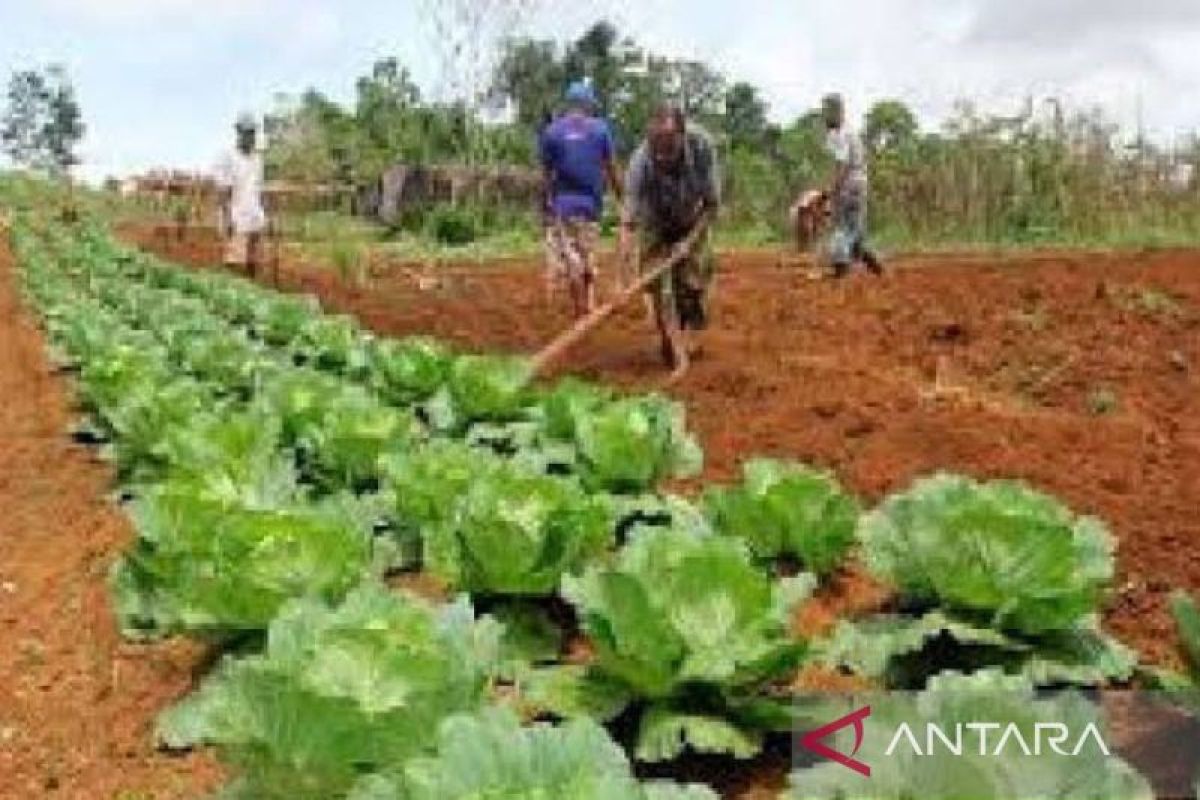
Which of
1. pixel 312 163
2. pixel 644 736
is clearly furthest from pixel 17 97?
pixel 644 736

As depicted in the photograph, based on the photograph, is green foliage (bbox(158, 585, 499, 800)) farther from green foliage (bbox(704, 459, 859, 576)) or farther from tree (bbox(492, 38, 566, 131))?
tree (bbox(492, 38, 566, 131))

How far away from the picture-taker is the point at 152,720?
4.32m

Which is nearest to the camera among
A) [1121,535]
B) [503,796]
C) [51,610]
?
[503,796]

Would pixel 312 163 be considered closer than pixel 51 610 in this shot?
No

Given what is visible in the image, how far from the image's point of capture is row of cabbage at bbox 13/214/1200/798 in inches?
112

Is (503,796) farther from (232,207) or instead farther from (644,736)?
(232,207)

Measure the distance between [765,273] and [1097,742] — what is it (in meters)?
14.6

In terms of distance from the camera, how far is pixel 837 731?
3.00 meters

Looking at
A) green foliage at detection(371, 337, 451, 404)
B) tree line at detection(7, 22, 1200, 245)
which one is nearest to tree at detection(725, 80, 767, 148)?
tree line at detection(7, 22, 1200, 245)

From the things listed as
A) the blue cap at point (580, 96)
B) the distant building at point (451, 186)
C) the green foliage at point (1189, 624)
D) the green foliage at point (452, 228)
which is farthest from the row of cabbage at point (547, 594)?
the distant building at point (451, 186)

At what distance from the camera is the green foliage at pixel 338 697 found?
2.84 metres

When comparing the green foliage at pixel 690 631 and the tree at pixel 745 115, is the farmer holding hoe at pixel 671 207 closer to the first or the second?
the green foliage at pixel 690 631

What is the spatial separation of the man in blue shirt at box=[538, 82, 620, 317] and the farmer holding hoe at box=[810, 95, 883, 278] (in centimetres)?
278

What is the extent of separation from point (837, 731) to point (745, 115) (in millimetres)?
56566
